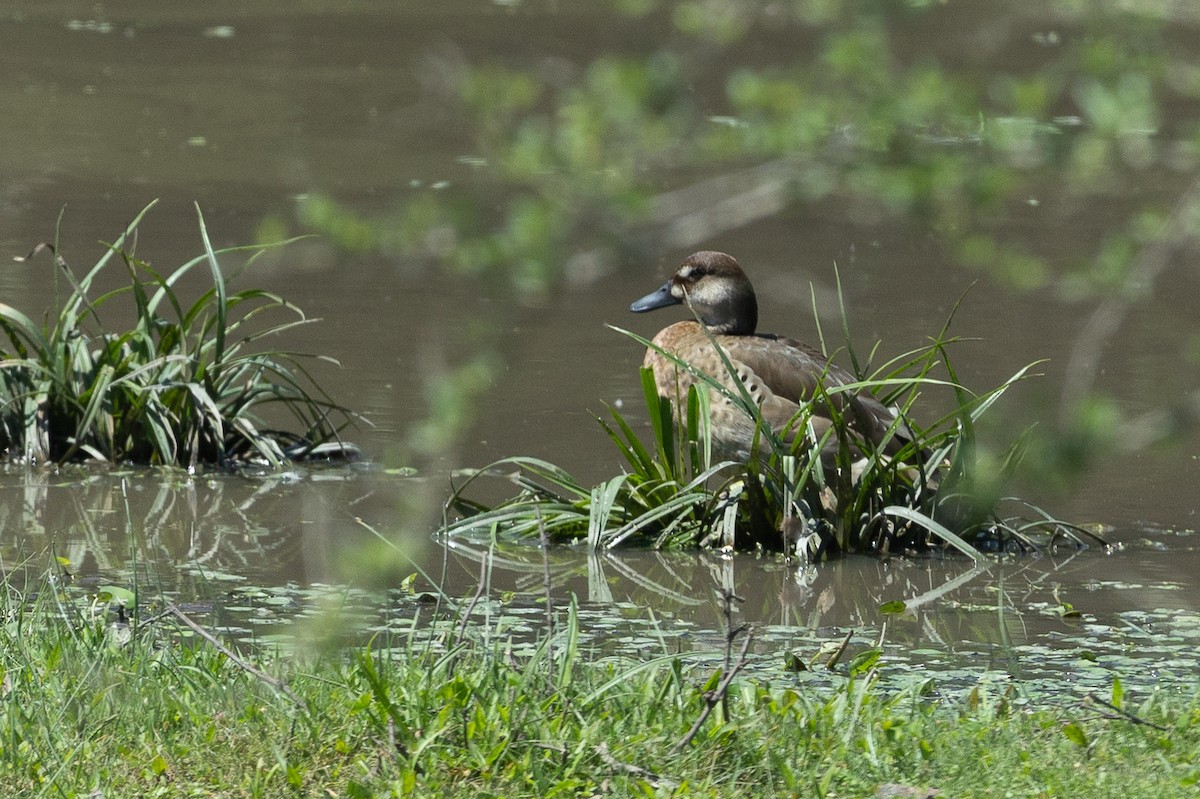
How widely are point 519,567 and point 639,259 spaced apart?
14.3 ft

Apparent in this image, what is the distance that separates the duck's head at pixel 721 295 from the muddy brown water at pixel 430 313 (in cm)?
57

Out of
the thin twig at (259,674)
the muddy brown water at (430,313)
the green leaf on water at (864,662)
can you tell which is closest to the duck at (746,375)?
the muddy brown water at (430,313)

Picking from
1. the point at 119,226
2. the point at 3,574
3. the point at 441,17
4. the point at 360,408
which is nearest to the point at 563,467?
the point at 360,408

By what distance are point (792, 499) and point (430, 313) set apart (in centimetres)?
441

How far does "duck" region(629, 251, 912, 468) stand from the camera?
747 cm

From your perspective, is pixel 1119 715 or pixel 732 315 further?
pixel 732 315

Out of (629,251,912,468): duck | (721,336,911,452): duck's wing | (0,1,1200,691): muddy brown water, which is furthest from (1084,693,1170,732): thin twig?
(721,336,911,452): duck's wing

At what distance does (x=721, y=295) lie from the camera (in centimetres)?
863

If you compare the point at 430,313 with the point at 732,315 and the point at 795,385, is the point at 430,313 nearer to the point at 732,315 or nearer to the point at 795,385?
the point at 732,315

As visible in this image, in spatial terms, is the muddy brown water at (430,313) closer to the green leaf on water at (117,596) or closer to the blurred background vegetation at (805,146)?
the blurred background vegetation at (805,146)

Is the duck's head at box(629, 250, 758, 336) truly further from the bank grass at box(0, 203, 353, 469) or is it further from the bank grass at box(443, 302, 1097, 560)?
the bank grass at box(0, 203, 353, 469)

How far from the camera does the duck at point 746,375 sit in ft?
24.5

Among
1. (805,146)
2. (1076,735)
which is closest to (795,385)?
(1076,735)

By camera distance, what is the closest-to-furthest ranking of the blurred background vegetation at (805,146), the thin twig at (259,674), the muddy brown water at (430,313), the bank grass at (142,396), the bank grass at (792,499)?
the blurred background vegetation at (805,146) < the thin twig at (259,674) < the muddy brown water at (430,313) < the bank grass at (792,499) < the bank grass at (142,396)
